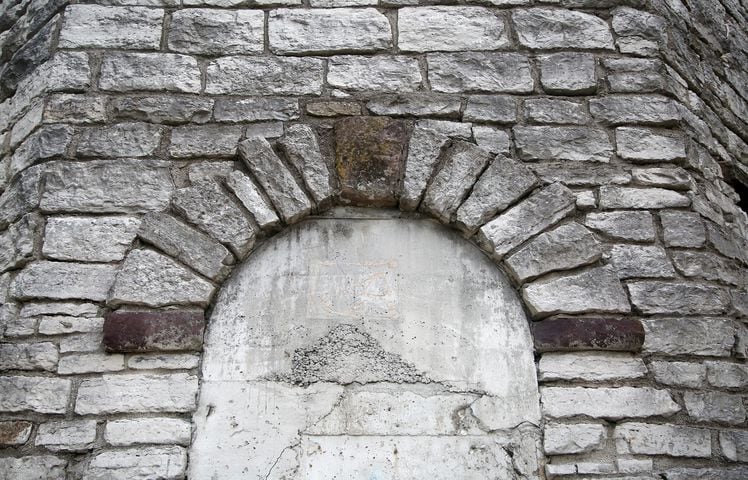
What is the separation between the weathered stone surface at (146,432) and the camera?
3.22 m

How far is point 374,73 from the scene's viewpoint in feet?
12.8

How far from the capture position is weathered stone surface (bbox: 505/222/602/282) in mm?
3535

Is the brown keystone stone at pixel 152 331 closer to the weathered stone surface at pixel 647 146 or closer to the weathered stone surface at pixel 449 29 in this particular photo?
the weathered stone surface at pixel 449 29

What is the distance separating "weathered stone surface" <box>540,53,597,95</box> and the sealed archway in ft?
2.97

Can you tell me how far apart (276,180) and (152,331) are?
856 mm

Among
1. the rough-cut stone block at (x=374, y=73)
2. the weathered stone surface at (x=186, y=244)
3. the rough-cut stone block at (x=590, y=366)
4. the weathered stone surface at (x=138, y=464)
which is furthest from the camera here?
the rough-cut stone block at (x=374, y=73)

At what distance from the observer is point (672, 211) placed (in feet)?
12.2

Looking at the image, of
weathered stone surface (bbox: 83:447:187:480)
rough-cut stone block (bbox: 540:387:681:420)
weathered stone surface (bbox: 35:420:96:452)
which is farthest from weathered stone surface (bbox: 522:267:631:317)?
weathered stone surface (bbox: 35:420:96:452)

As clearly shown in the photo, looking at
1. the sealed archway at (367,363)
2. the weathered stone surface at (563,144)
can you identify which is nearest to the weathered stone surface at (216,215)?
the sealed archway at (367,363)

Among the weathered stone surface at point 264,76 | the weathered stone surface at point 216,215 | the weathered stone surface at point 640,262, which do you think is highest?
the weathered stone surface at point 264,76

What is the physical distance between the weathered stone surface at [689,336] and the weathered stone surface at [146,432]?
197 centimetres

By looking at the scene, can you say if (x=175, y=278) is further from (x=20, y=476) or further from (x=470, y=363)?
(x=470, y=363)

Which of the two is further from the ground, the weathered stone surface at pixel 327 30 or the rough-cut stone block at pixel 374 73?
the weathered stone surface at pixel 327 30

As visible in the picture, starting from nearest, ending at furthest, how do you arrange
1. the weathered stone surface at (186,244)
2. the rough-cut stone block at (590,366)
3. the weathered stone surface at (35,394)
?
the weathered stone surface at (35,394)
the rough-cut stone block at (590,366)
the weathered stone surface at (186,244)
